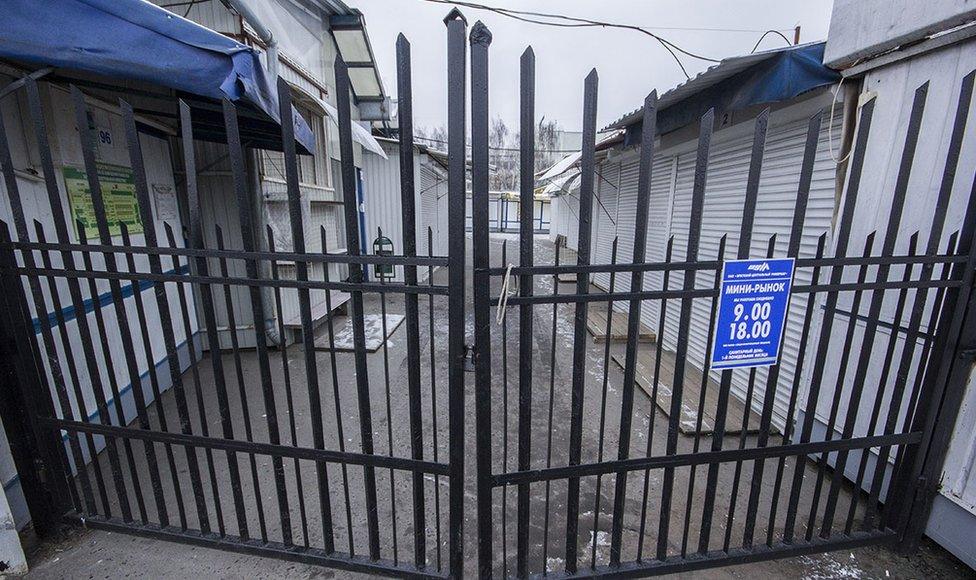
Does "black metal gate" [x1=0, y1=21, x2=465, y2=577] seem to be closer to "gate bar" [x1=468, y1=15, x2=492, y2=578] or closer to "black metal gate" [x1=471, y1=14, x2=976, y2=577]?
"gate bar" [x1=468, y1=15, x2=492, y2=578]

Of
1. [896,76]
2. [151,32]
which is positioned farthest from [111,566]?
[896,76]

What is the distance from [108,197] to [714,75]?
4.97m

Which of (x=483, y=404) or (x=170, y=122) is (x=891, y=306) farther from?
(x=170, y=122)

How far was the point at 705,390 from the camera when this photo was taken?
2006 millimetres

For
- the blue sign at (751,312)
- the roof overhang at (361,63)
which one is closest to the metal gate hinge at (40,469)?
the blue sign at (751,312)

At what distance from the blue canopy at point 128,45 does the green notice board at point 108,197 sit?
815 millimetres

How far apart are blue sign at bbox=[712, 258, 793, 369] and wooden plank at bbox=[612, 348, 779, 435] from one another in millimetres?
1229

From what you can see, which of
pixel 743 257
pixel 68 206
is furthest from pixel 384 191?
pixel 743 257

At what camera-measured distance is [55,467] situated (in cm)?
219

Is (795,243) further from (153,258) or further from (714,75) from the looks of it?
(153,258)

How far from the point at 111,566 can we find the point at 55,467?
24.3 inches

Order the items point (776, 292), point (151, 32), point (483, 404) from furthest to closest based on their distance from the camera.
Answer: point (151, 32) → point (776, 292) → point (483, 404)

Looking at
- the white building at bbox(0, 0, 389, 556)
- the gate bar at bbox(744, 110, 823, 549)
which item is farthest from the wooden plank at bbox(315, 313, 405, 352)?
the gate bar at bbox(744, 110, 823, 549)

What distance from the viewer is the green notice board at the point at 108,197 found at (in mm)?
2805
